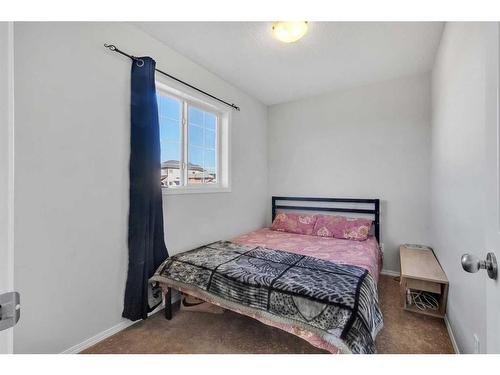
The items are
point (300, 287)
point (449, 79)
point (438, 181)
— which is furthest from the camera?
point (438, 181)

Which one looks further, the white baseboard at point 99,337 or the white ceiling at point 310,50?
the white ceiling at point 310,50

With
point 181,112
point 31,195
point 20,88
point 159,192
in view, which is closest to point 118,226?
point 159,192

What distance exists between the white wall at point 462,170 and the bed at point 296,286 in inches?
19.9

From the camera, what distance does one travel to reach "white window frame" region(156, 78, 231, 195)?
2270mm

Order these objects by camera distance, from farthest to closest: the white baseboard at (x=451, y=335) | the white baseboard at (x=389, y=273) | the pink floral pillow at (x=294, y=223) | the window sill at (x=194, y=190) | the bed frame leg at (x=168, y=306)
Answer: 1. the pink floral pillow at (x=294, y=223)
2. the white baseboard at (x=389, y=273)
3. the window sill at (x=194, y=190)
4. the bed frame leg at (x=168, y=306)
5. the white baseboard at (x=451, y=335)

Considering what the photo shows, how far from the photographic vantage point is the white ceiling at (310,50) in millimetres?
1911

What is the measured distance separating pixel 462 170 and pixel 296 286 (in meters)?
1.33

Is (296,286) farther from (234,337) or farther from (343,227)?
(343,227)

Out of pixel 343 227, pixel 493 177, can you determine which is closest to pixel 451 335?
pixel 343 227

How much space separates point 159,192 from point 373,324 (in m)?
1.81

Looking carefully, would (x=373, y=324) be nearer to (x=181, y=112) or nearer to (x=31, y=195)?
(x=31, y=195)

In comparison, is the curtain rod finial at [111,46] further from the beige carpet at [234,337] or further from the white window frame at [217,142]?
the beige carpet at [234,337]

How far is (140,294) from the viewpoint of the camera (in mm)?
1831

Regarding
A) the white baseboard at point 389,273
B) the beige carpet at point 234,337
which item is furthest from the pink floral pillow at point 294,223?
the beige carpet at point 234,337
